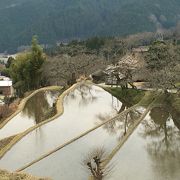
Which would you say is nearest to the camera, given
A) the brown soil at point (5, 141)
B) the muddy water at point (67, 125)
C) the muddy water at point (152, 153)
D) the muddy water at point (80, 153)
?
the muddy water at point (152, 153)

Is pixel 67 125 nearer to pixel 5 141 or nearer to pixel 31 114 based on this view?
pixel 5 141

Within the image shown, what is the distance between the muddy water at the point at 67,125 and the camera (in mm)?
19609

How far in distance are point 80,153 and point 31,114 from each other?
1106cm

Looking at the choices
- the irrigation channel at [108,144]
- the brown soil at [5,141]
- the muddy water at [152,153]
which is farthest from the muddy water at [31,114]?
the muddy water at [152,153]

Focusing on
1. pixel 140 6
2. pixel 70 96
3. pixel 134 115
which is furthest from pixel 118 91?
pixel 140 6

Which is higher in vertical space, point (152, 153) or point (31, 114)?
point (152, 153)

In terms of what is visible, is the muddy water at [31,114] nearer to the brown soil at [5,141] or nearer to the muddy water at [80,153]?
the brown soil at [5,141]

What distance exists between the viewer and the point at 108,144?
2044 cm

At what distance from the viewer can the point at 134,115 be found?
86.6 feet

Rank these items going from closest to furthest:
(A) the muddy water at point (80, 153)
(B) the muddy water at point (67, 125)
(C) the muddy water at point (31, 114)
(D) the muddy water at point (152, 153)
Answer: (D) the muddy water at point (152, 153) < (A) the muddy water at point (80, 153) < (B) the muddy water at point (67, 125) < (C) the muddy water at point (31, 114)

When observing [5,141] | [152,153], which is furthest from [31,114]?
[152,153]

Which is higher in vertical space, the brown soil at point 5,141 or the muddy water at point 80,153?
the muddy water at point 80,153

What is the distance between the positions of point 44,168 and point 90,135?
5.47 metres

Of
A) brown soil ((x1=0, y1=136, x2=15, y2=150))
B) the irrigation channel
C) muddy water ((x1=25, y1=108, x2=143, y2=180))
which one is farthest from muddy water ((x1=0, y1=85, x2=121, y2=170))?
muddy water ((x1=25, y1=108, x2=143, y2=180))
